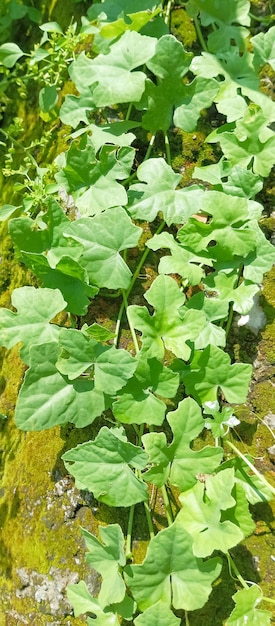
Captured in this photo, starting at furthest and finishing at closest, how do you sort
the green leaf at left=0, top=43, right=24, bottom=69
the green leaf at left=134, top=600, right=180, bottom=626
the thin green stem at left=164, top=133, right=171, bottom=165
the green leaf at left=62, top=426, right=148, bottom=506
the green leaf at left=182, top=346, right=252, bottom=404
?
1. the green leaf at left=0, top=43, right=24, bottom=69
2. the thin green stem at left=164, top=133, right=171, bottom=165
3. the green leaf at left=182, top=346, right=252, bottom=404
4. the green leaf at left=62, top=426, right=148, bottom=506
5. the green leaf at left=134, top=600, right=180, bottom=626

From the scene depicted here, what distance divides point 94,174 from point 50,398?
0.65 metres

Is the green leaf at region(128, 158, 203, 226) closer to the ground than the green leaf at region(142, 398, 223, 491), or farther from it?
farther from it

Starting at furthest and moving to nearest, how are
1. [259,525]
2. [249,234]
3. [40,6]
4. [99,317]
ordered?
[40,6]
[99,317]
[249,234]
[259,525]

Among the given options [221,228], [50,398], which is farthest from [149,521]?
[221,228]

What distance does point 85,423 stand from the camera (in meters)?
1.45

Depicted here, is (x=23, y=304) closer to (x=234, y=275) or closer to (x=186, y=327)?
(x=186, y=327)

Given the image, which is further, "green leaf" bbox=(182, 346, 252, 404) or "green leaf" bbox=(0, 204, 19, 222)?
"green leaf" bbox=(0, 204, 19, 222)

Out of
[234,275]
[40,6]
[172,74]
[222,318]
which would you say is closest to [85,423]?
[222,318]

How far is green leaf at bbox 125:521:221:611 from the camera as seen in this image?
4.13 ft

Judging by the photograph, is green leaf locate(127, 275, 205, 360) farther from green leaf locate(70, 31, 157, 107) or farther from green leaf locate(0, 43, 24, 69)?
green leaf locate(0, 43, 24, 69)

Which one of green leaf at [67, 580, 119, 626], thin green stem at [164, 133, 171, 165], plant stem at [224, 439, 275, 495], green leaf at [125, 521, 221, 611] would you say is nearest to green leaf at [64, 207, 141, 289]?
thin green stem at [164, 133, 171, 165]

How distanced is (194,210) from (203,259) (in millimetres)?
142

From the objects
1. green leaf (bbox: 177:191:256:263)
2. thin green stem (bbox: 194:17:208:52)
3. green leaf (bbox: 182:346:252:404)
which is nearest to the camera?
green leaf (bbox: 182:346:252:404)

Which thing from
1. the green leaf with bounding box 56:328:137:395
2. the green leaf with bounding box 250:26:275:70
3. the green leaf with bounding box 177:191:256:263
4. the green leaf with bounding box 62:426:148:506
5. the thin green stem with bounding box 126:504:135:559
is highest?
the green leaf with bounding box 250:26:275:70
